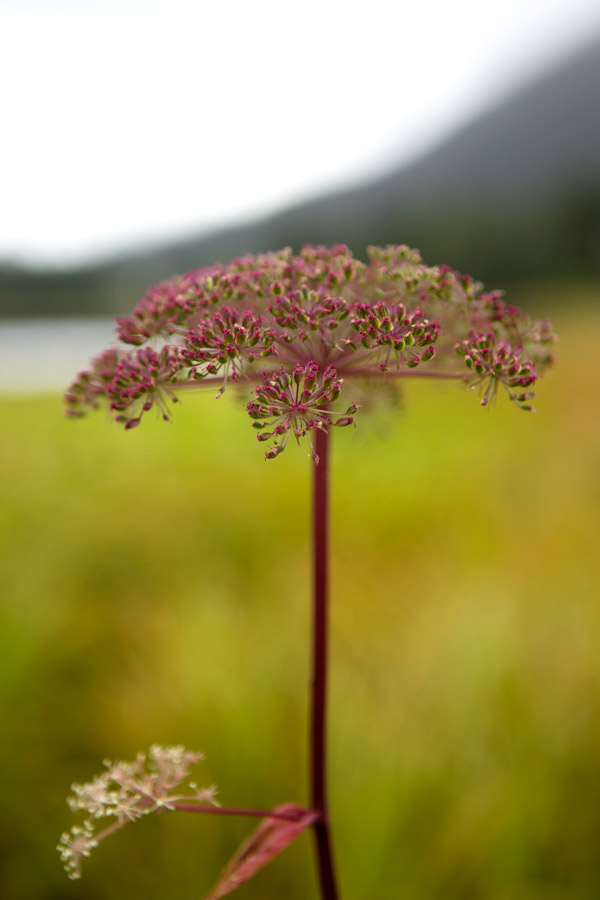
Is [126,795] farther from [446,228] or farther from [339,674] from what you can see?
[446,228]

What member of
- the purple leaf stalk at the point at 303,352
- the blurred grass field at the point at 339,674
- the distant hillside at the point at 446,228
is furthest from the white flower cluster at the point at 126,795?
the distant hillside at the point at 446,228

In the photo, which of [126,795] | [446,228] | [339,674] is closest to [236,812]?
[126,795]

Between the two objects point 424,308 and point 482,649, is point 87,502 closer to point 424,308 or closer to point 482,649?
point 482,649

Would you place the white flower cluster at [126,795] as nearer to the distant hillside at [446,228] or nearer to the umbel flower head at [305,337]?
the umbel flower head at [305,337]

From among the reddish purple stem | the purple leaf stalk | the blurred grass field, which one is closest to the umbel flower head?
the purple leaf stalk

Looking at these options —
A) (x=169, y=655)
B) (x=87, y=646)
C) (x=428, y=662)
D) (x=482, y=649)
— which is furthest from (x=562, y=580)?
(x=87, y=646)

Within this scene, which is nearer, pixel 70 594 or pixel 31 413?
pixel 70 594

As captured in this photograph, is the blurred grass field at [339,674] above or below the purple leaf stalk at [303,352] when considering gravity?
below
